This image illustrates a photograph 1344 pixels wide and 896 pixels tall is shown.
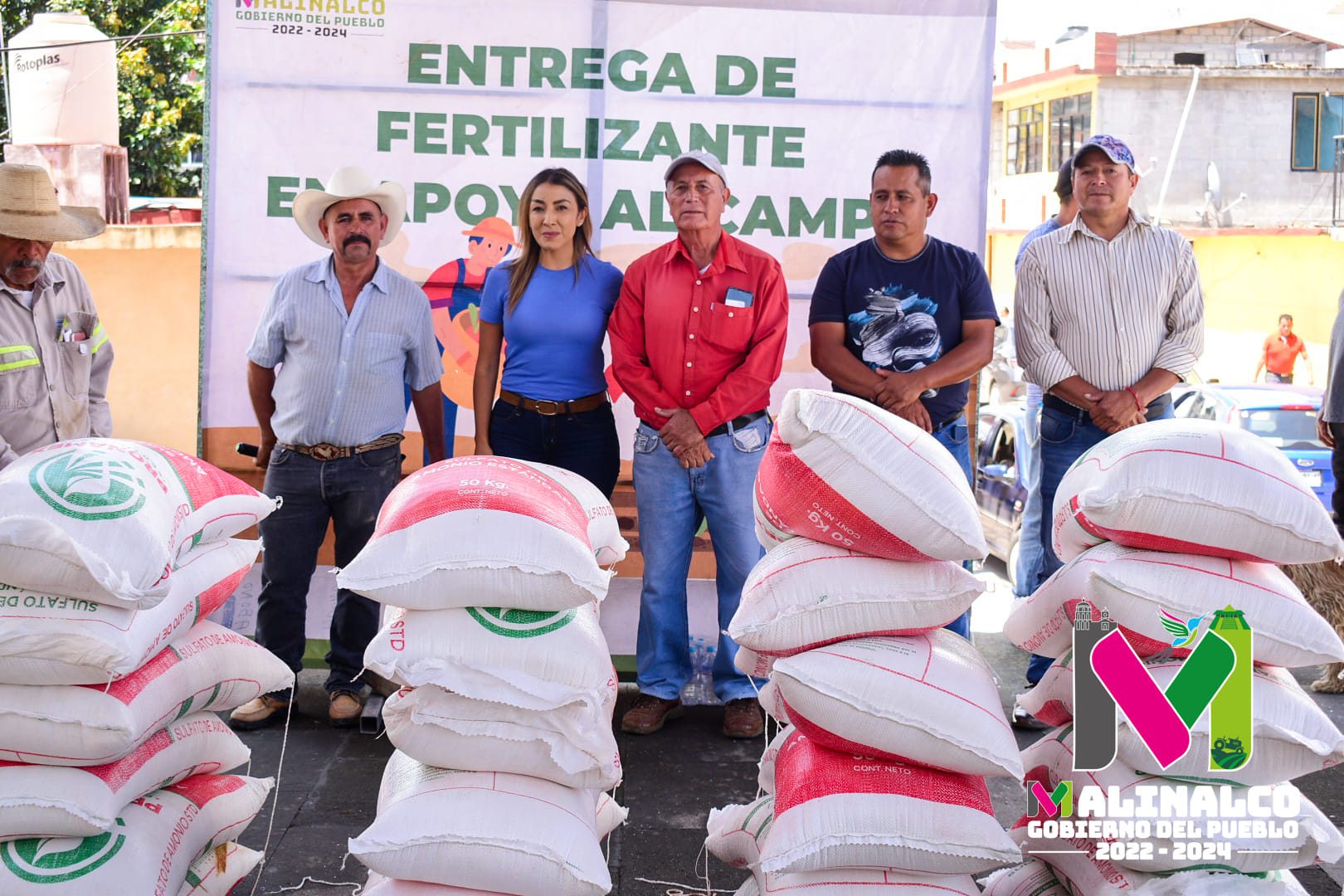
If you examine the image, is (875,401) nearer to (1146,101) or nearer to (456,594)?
(456,594)

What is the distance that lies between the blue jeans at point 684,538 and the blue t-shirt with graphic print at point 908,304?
0.45 m

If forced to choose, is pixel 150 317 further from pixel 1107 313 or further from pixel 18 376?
pixel 1107 313

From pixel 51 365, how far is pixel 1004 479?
221 inches

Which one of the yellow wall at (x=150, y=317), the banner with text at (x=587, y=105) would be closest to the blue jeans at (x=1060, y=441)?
the banner with text at (x=587, y=105)

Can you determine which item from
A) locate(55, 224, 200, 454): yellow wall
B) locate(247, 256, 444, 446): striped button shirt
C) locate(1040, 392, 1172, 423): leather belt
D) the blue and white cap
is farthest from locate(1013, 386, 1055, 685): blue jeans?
locate(55, 224, 200, 454): yellow wall

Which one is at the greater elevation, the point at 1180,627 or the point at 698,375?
the point at 698,375

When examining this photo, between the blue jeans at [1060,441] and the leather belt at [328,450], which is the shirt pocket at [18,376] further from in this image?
the blue jeans at [1060,441]

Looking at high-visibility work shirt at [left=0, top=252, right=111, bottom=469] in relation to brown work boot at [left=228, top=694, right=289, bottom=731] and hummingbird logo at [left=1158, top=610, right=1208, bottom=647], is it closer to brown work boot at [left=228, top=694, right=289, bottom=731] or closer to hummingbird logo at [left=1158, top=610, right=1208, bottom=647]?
brown work boot at [left=228, top=694, right=289, bottom=731]

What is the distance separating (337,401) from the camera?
418 centimetres

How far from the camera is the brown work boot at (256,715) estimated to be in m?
4.22

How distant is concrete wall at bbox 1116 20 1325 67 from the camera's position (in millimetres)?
26594

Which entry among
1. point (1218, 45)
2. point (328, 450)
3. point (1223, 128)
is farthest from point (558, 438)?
point (1218, 45)

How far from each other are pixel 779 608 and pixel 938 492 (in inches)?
16.7

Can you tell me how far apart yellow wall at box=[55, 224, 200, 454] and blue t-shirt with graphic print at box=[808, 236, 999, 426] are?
7.81m
